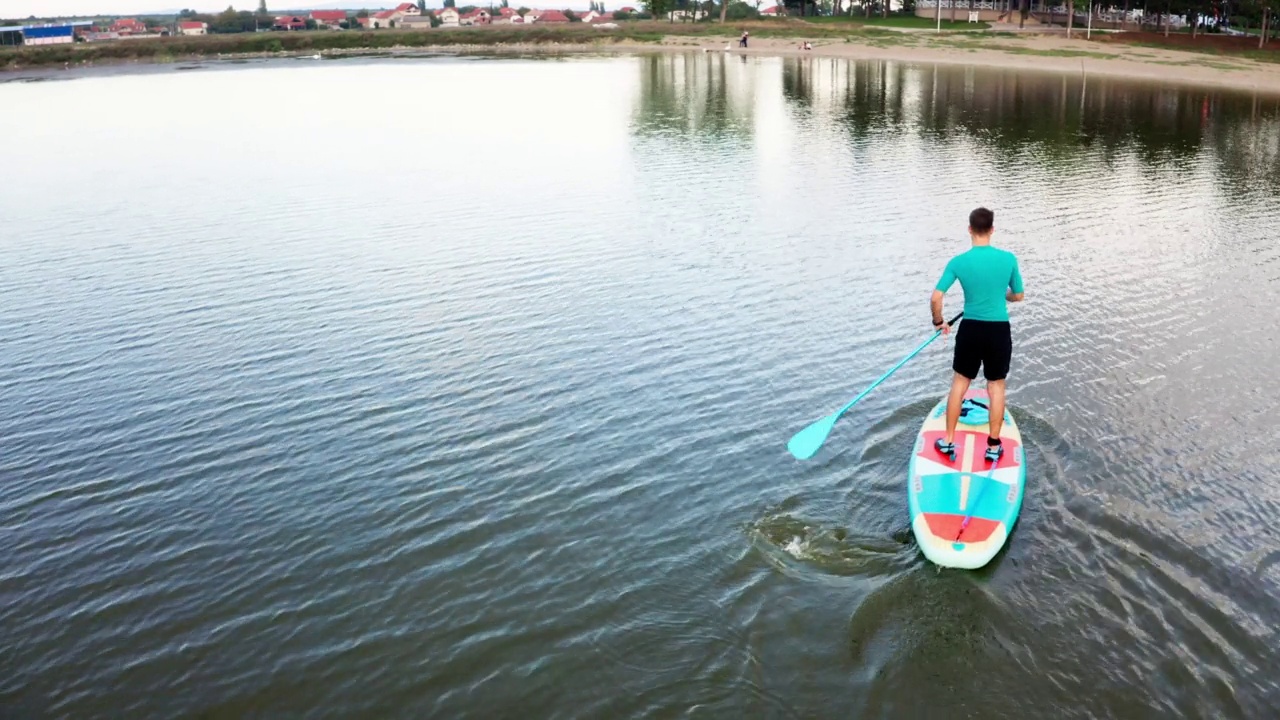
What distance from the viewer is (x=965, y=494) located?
9281mm

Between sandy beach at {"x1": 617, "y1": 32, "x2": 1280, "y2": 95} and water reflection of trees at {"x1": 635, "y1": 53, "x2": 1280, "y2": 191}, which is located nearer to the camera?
water reflection of trees at {"x1": 635, "y1": 53, "x2": 1280, "y2": 191}

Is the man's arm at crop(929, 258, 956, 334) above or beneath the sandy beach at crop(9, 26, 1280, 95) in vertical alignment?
beneath

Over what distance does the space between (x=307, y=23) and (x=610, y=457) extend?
167840mm

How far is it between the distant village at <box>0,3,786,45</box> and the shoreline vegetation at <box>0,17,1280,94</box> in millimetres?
18513

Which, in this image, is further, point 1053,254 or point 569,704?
point 1053,254

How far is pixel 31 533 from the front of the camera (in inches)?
378

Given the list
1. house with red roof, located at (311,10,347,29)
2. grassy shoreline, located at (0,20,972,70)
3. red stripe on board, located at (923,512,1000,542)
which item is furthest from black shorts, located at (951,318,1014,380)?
house with red roof, located at (311,10,347,29)

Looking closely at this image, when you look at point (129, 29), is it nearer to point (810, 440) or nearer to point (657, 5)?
point (657, 5)

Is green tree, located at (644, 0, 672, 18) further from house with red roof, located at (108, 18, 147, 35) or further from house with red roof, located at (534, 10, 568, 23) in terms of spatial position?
house with red roof, located at (108, 18, 147, 35)

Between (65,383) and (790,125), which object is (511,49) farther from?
(65,383)

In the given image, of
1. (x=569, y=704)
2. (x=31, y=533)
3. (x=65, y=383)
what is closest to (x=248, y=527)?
(x=31, y=533)

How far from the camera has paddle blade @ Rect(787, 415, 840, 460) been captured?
10.3 m

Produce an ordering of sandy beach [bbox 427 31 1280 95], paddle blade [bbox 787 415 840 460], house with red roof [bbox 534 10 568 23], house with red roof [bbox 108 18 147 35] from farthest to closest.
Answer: house with red roof [bbox 534 10 568 23]
house with red roof [bbox 108 18 147 35]
sandy beach [bbox 427 31 1280 95]
paddle blade [bbox 787 415 840 460]

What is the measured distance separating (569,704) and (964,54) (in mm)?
75154
